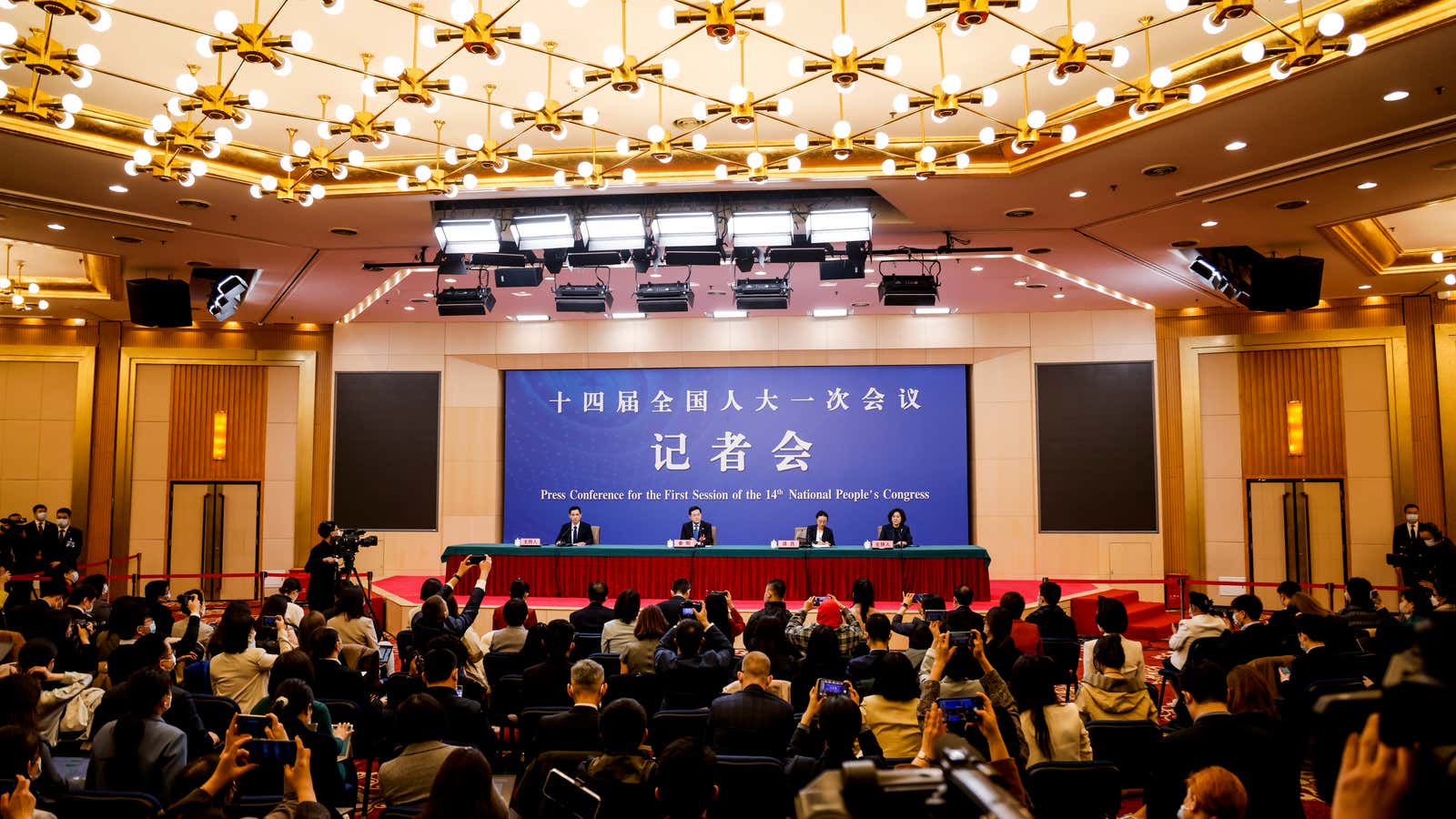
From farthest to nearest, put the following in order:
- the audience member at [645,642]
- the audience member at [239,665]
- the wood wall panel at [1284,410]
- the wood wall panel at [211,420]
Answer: the wood wall panel at [211,420], the wood wall panel at [1284,410], the audience member at [645,642], the audience member at [239,665]

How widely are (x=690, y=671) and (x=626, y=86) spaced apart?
2890 mm

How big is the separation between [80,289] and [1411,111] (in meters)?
13.3

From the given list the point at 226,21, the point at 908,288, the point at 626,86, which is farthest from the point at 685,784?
the point at 908,288

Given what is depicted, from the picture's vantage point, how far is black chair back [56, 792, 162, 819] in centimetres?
281

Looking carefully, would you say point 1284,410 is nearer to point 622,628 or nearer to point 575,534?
point 575,534

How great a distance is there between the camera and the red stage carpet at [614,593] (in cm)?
960

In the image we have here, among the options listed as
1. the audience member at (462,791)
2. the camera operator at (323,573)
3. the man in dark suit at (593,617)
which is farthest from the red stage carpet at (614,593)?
the audience member at (462,791)

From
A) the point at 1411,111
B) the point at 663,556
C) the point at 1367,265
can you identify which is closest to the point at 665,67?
the point at 1411,111

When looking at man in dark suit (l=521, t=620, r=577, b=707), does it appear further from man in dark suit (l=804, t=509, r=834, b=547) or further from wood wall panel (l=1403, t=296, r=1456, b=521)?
wood wall panel (l=1403, t=296, r=1456, b=521)

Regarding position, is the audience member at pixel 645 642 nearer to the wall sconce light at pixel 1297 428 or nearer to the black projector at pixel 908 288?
the black projector at pixel 908 288

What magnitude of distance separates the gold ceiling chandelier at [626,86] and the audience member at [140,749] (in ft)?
8.82

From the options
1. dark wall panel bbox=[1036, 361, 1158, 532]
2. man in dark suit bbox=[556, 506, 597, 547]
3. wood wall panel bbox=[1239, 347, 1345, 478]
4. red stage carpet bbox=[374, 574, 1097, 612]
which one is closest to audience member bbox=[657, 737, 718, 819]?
red stage carpet bbox=[374, 574, 1097, 612]

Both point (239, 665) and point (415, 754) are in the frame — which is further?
point (239, 665)

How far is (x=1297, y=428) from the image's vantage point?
11.9 meters
